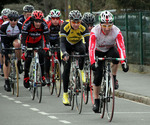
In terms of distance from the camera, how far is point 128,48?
2253cm

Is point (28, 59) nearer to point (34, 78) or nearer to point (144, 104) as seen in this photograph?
point (34, 78)

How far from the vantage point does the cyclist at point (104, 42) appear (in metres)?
11.2

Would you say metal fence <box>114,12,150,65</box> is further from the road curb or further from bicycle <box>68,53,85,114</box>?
bicycle <box>68,53,85,114</box>

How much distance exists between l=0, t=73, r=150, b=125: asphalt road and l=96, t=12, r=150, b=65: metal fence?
6241 mm

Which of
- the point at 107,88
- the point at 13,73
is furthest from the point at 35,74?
the point at 107,88

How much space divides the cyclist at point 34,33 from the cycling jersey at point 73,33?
1.54 m

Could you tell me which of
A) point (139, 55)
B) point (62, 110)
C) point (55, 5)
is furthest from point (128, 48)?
point (55, 5)

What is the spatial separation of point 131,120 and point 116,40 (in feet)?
4.90

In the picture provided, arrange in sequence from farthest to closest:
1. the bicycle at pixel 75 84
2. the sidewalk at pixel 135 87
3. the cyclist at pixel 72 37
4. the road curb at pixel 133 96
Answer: the sidewalk at pixel 135 87
the road curb at pixel 133 96
the cyclist at pixel 72 37
the bicycle at pixel 75 84

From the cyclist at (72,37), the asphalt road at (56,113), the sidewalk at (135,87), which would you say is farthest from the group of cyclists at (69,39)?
the sidewalk at (135,87)

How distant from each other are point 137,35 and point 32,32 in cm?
752

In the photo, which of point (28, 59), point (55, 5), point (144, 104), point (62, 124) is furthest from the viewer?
point (55, 5)

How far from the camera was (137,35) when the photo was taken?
70.8 feet

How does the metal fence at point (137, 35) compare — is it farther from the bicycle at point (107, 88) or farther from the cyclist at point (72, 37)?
the bicycle at point (107, 88)
